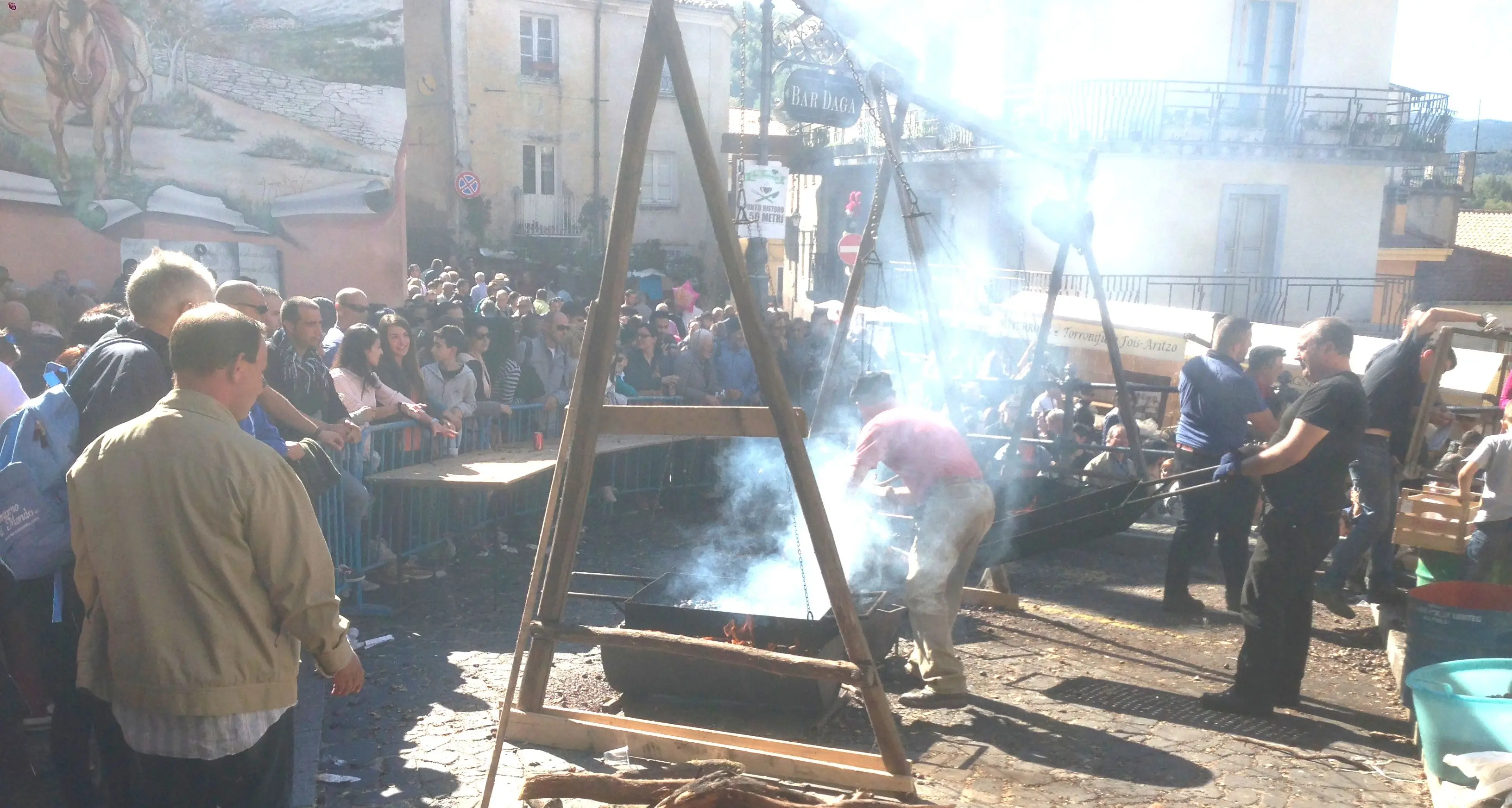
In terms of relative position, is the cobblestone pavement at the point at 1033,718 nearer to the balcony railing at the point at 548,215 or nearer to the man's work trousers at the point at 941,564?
the man's work trousers at the point at 941,564

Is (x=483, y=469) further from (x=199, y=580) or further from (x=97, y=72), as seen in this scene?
(x=97, y=72)

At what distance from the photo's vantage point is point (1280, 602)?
5.47m

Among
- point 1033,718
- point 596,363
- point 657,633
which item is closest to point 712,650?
point 657,633

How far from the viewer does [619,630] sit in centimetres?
377

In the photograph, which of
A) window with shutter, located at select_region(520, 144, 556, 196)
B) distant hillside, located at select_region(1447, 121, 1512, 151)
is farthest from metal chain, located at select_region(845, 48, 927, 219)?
window with shutter, located at select_region(520, 144, 556, 196)

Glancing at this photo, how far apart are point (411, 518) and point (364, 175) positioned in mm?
6798

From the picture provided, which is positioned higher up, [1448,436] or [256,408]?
[256,408]

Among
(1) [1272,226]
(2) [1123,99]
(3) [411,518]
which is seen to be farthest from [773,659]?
(1) [1272,226]

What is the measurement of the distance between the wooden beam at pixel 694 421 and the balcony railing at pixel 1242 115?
15603 mm

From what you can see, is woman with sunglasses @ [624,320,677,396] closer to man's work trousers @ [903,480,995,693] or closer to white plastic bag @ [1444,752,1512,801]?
man's work trousers @ [903,480,995,693]

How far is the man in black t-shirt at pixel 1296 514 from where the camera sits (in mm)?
5328

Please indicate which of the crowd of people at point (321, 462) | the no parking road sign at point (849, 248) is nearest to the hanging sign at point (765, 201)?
the crowd of people at point (321, 462)

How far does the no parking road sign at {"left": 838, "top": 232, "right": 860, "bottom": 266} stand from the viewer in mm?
10766

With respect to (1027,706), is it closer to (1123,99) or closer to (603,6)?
(1123,99)
